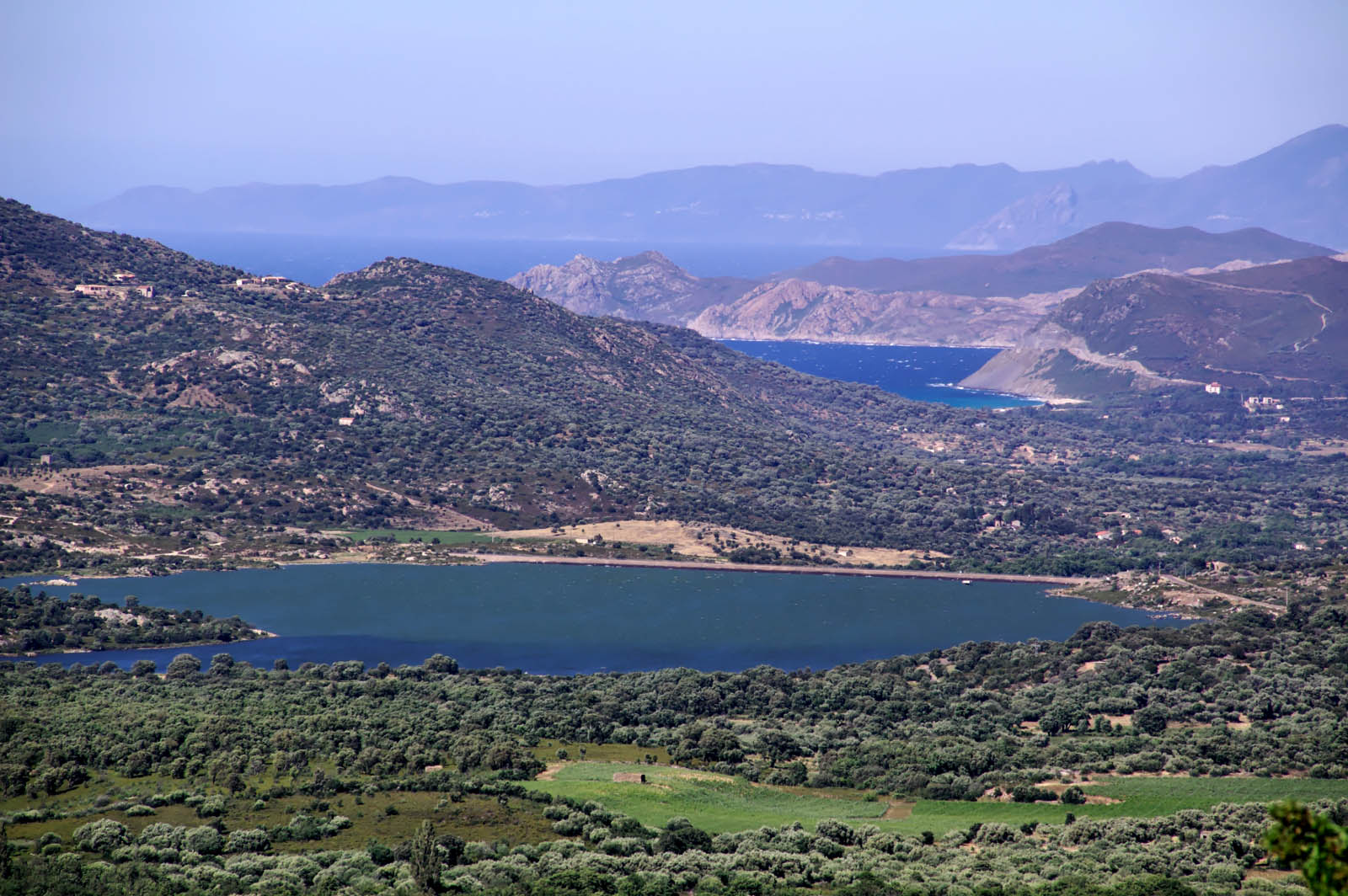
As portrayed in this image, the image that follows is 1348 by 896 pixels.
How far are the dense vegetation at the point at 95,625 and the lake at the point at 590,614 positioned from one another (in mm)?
1299

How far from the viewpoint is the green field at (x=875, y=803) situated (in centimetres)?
5216

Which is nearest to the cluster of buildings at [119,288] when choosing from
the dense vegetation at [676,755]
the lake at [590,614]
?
the lake at [590,614]

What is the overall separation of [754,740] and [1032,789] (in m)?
15.0

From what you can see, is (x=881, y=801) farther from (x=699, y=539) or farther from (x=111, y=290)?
(x=111, y=290)

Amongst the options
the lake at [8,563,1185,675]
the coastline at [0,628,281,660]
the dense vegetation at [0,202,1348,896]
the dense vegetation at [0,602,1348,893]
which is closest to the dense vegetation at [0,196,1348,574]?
the dense vegetation at [0,202,1348,896]

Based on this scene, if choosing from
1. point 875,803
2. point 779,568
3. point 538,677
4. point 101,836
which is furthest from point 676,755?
point 779,568

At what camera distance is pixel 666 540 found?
123750mm

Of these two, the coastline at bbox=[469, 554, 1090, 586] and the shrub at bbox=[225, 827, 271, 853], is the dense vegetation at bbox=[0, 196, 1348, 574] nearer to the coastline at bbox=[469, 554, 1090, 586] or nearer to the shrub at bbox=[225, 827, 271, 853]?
the coastline at bbox=[469, 554, 1090, 586]

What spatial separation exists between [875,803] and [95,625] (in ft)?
187

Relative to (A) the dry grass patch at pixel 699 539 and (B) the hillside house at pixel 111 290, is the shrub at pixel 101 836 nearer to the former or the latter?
(A) the dry grass patch at pixel 699 539

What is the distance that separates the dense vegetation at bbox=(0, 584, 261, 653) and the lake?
1299 millimetres

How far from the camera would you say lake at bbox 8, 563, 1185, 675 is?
9181 centimetres

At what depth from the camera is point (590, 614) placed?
102 metres

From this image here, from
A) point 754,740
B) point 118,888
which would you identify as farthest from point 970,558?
point 118,888
